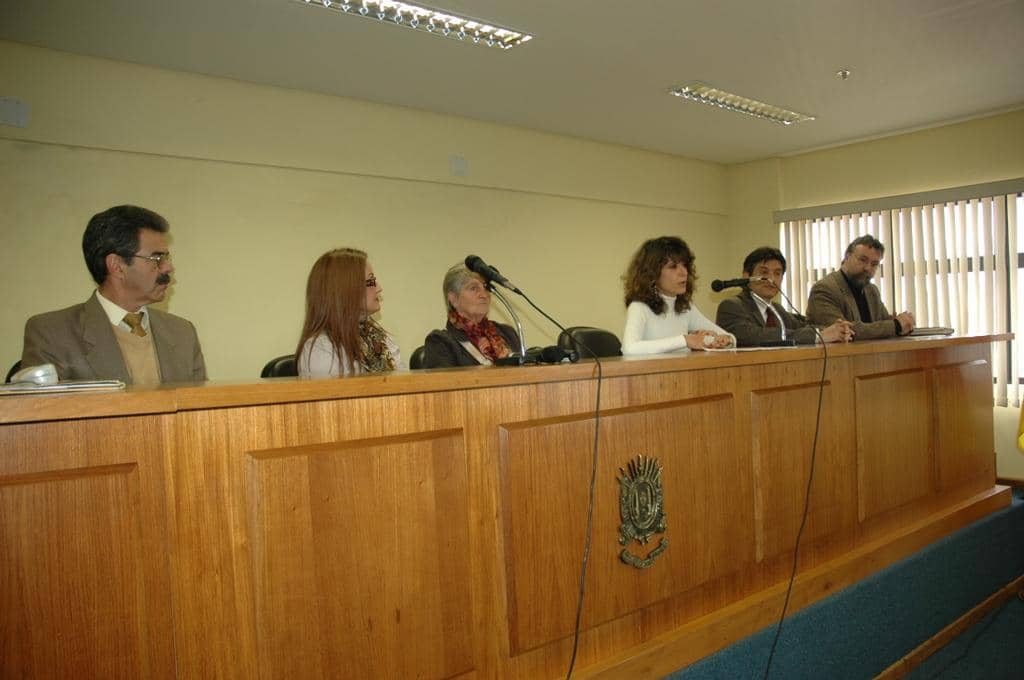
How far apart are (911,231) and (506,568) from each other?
20.2 ft

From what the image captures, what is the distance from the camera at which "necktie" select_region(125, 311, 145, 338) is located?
228 cm

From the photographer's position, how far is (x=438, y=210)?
519 cm

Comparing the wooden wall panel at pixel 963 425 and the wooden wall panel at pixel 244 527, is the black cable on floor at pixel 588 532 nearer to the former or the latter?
the wooden wall panel at pixel 244 527

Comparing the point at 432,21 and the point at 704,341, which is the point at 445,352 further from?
the point at 432,21

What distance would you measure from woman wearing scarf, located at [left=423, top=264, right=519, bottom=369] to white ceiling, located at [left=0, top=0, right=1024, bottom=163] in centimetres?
139

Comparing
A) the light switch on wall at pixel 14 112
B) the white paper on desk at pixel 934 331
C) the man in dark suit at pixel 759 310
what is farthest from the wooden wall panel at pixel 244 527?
the white paper on desk at pixel 934 331

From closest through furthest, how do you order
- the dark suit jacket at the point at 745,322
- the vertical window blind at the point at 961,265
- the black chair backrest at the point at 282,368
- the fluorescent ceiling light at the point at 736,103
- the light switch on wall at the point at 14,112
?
the black chair backrest at the point at 282,368
the light switch on wall at the point at 14,112
the dark suit jacket at the point at 745,322
the fluorescent ceiling light at the point at 736,103
the vertical window blind at the point at 961,265

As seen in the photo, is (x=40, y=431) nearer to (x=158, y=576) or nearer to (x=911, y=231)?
(x=158, y=576)

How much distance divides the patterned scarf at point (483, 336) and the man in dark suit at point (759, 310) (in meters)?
1.24

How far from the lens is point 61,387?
3.76 ft

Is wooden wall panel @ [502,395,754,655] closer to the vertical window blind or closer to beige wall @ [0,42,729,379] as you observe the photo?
beige wall @ [0,42,729,379]

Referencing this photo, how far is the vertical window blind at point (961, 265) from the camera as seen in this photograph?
580cm

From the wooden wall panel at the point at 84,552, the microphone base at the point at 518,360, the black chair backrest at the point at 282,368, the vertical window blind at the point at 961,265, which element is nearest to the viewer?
the wooden wall panel at the point at 84,552

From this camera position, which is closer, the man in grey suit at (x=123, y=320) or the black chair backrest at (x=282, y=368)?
the man in grey suit at (x=123, y=320)
